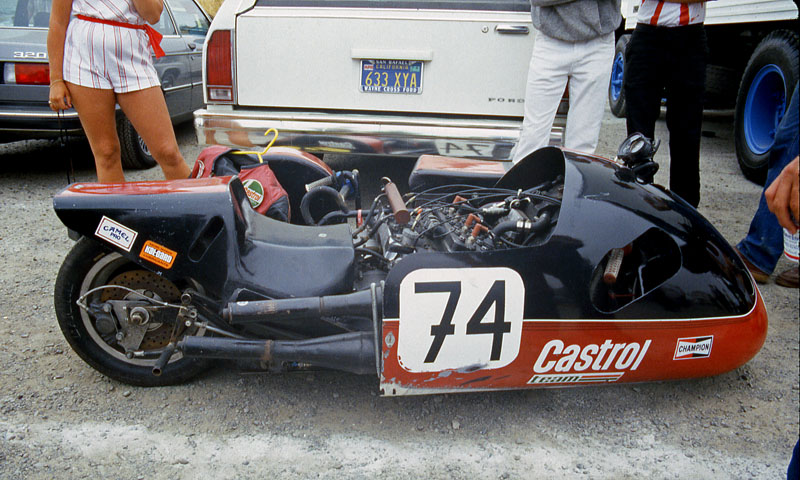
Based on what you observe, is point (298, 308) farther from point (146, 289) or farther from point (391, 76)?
point (391, 76)

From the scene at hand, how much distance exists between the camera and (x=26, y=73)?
4426 millimetres

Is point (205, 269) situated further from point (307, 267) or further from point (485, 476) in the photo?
point (485, 476)

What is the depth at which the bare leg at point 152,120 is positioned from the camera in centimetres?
287

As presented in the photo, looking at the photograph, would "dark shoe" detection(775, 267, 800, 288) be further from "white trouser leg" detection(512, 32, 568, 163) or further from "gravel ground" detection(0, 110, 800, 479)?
"white trouser leg" detection(512, 32, 568, 163)

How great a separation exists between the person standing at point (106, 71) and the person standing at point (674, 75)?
2.73 metres

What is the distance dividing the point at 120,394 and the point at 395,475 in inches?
45.7

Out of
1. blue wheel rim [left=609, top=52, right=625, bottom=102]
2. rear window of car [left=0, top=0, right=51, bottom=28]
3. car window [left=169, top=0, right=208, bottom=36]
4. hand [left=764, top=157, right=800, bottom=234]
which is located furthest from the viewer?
blue wheel rim [left=609, top=52, right=625, bottom=102]

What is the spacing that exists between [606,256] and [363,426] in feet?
3.61

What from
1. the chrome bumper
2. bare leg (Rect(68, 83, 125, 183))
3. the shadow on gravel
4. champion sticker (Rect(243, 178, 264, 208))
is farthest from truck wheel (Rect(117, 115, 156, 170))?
champion sticker (Rect(243, 178, 264, 208))

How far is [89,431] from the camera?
6.99 ft

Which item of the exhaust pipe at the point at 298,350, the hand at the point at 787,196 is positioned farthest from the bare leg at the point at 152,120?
the hand at the point at 787,196

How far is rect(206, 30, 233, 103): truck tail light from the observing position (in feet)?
12.4

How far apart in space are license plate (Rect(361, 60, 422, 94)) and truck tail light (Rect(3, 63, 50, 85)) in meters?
2.51

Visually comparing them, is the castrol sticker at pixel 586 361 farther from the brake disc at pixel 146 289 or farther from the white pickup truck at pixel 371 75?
the white pickup truck at pixel 371 75
